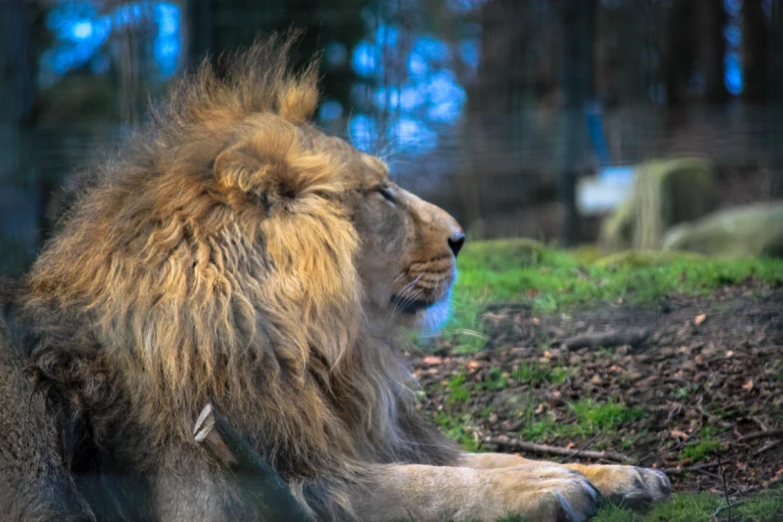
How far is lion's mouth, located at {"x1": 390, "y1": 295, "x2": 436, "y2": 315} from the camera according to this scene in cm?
272

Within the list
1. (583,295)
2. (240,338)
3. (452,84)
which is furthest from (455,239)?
(452,84)

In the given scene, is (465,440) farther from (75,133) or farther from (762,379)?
(75,133)

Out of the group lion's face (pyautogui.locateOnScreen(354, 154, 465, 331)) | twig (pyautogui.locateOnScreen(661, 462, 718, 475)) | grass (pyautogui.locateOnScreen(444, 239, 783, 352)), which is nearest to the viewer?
lion's face (pyautogui.locateOnScreen(354, 154, 465, 331))

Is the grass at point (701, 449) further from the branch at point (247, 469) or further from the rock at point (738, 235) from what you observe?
the rock at point (738, 235)

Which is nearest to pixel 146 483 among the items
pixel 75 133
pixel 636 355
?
pixel 636 355

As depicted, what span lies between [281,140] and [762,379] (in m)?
1.83

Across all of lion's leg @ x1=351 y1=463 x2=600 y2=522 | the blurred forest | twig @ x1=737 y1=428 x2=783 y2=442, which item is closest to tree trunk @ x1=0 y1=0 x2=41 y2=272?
the blurred forest

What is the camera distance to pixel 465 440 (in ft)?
10.7

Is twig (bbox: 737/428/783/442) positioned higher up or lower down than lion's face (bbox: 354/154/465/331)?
lower down

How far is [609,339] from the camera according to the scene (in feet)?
11.7

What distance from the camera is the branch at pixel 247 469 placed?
77.8 inches

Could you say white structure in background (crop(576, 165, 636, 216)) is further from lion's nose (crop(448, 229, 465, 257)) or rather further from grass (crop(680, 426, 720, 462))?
lion's nose (crop(448, 229, 465, 257))

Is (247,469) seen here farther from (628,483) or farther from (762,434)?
(762,434)

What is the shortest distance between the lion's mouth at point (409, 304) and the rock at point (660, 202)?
4.27 m
